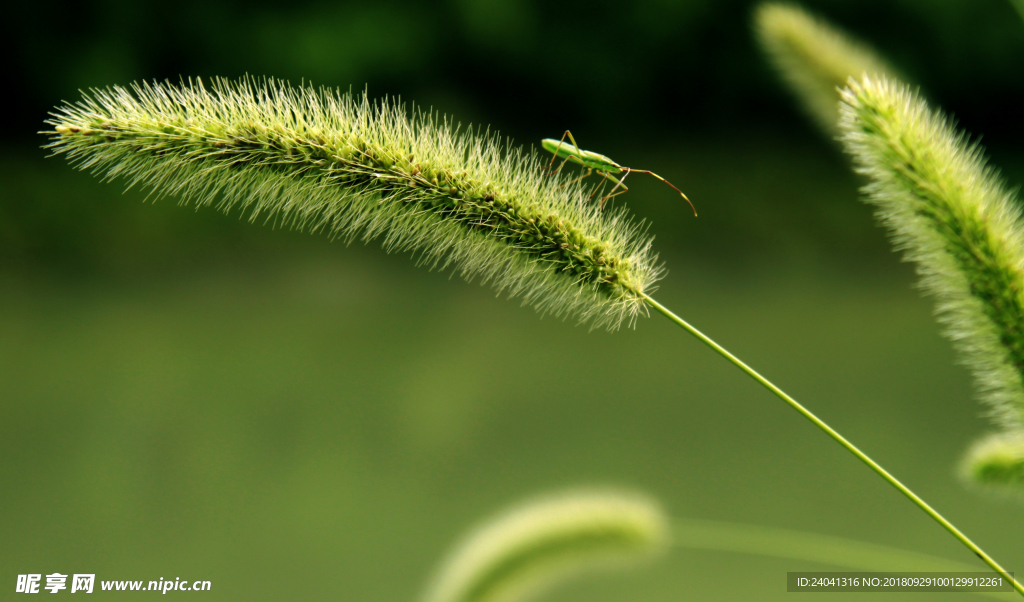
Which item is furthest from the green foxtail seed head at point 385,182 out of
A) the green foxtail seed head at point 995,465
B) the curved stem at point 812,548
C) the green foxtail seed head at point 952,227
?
the green foxtail seed head at point 995,465

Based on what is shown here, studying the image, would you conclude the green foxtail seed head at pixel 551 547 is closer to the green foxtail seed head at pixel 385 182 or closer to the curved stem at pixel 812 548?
the curved stem at pixel 812 548

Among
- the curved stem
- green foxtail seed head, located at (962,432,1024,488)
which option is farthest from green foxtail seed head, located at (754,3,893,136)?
the curved stem

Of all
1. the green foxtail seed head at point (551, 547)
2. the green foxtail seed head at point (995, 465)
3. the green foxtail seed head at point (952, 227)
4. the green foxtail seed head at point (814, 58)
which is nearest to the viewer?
the green foxtail seed head at point (952, 227)

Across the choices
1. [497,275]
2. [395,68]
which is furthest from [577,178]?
[395,68]

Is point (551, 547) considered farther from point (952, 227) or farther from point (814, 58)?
point (814, 58)

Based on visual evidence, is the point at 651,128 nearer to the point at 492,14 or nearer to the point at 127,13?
the point at 492,14

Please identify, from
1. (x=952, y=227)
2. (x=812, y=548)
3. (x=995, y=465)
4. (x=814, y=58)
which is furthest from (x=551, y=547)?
(x=814, y=58)

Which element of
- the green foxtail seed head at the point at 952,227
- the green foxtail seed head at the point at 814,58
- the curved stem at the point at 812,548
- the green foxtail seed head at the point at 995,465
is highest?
the green foxtail seed head at the point at 814,58
